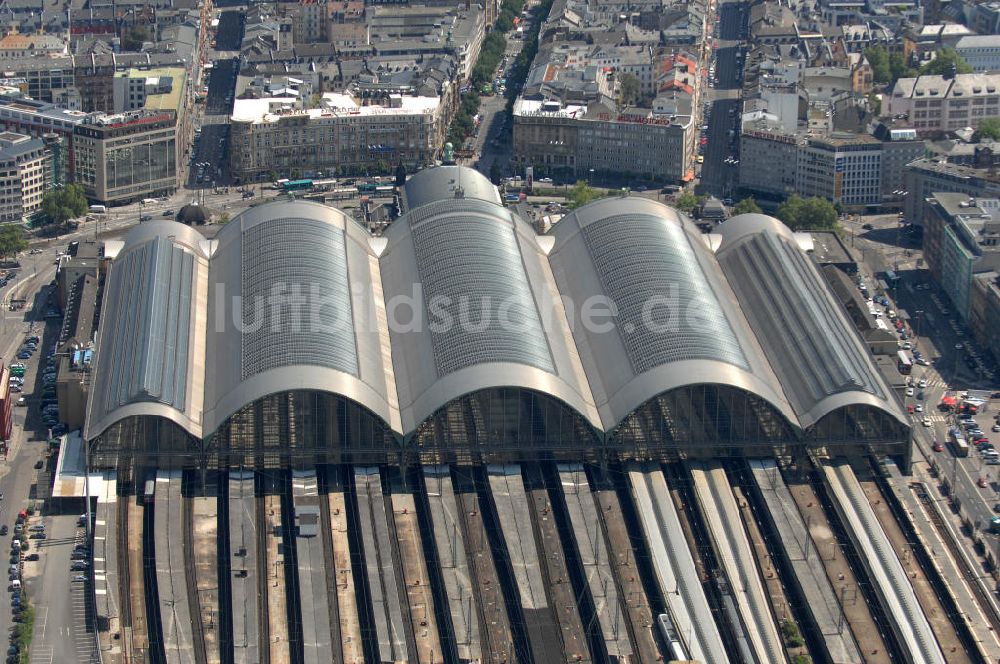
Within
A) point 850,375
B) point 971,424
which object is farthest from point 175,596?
point 971,424

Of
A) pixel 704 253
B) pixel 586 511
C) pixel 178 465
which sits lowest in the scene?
pixel 586 511

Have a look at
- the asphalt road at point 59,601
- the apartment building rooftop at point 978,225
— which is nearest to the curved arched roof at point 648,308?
the apartment building rooftop at point 978,225

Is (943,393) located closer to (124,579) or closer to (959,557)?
(959,557)

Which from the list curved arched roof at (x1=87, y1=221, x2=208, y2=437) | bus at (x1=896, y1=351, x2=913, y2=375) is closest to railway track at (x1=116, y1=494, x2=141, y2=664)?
curved arched roof at (x1=87, y1=221, x2=208, y2=437)

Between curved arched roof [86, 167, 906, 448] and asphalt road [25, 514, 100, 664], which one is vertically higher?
curved arched roof [86, 167, 906, 448]

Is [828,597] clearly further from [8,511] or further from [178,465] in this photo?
[8,511]

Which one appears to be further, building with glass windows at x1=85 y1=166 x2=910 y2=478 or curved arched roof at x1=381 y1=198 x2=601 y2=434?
curved arched roof at x1=381 y1=198 x2=601 y2=434

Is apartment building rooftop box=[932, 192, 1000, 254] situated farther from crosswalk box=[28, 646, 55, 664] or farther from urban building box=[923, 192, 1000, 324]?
crosswalk box=[28, 646, 55, 664]
